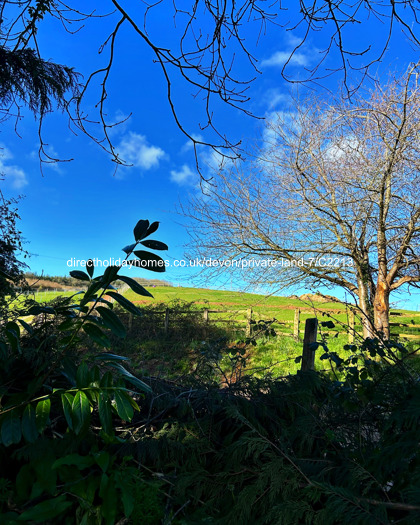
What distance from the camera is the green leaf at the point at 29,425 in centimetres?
122

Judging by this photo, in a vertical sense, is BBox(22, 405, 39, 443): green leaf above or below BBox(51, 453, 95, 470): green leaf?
above

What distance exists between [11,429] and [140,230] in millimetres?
886

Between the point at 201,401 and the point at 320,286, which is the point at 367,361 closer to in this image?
the point at 201,401

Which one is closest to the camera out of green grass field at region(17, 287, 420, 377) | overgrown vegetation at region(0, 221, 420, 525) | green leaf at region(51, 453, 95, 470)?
overgrown vegetation at region(0, 221, 420, 525)

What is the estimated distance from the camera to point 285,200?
26.7ft

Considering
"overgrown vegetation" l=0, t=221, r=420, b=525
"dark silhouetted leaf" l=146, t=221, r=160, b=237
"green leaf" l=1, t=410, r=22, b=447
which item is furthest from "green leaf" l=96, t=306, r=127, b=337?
"green leaf" l=1, t=410, r=22, b=447

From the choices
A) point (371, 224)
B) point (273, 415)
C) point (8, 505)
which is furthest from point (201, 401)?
point (371, 224)

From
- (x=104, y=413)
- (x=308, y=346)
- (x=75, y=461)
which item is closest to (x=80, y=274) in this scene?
(x=104, y=413)

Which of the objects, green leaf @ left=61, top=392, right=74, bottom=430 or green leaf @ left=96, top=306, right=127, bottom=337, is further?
green leaf @ left=96, top=306, right=127, bottom=337

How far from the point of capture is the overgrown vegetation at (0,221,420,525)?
113 centimetres

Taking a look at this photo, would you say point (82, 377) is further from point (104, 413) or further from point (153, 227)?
point (153, 227)

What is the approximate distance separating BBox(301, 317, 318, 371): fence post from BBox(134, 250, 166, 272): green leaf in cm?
211

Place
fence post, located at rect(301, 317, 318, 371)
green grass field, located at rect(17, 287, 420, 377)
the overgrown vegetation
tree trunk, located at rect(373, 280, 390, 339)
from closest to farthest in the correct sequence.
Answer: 1. the overgrown vegetation
2. fence post, located at rect(301, 317, 318, 371)
3. tree trunk, located at rect(373, 280, 390, 339)
4. green grass field, located at rect(17, 287, 420, 377)

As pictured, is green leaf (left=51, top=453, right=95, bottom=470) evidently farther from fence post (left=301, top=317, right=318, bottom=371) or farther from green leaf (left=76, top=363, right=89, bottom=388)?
fence post (left=301, top=317, right=318, bottom=371)
